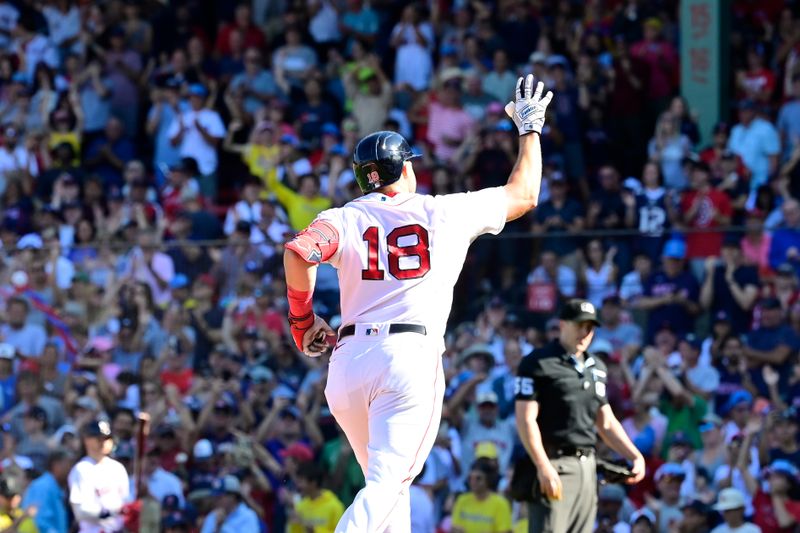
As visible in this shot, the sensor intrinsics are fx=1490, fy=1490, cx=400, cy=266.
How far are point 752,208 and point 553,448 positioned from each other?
18.7ft

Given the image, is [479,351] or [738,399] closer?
[738,399]

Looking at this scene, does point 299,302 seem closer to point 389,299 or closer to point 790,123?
point 389,299

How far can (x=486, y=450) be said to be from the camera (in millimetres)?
11133

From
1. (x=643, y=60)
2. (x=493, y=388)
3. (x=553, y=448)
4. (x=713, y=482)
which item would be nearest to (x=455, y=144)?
(x=643, y=60)

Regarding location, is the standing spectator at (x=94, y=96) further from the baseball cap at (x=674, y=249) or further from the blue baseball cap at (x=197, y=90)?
the baseball cap at (x=674, y=249)

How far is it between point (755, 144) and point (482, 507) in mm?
4949

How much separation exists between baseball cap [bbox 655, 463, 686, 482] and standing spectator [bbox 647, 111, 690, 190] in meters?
3.73

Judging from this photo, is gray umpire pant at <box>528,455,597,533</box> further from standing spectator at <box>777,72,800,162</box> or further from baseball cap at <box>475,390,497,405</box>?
standing spectator at <box>777,72,800,162</box>

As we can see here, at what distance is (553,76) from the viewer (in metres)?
15.1

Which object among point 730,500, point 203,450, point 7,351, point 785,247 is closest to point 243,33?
point 7,351

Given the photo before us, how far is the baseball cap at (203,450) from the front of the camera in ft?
38.3

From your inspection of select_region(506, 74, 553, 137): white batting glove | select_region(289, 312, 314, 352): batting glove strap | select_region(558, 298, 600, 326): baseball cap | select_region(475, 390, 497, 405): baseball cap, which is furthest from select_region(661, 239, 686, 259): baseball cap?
select_region(289, 312, 314, 352): batting glove strap

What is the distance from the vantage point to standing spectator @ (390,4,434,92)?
638 inches

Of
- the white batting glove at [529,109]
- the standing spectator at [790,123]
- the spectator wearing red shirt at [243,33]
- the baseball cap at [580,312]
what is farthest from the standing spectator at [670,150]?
the white batting glove at [529,109]
